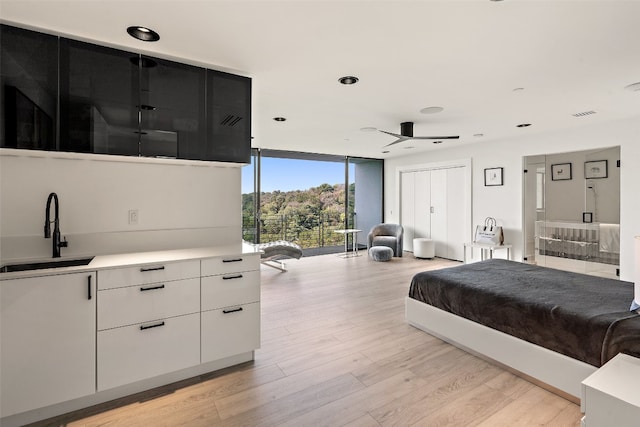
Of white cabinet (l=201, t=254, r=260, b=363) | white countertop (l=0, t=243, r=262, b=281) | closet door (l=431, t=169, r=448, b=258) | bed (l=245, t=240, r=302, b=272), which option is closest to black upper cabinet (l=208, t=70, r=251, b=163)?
white countertop (l=0, t=243, r=262, b=281)

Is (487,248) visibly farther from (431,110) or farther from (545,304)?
(545,304)

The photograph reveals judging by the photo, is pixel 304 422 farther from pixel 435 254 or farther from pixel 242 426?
pixel 435 254

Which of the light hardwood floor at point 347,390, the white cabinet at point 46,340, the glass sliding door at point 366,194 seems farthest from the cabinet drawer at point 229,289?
the glass sliding door at point 366,194

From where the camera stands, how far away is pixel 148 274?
212 centimetres

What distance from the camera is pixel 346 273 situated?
5.54 metres

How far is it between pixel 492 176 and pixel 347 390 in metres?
5.13

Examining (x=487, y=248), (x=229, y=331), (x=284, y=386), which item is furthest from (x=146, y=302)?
(x=487, y=248)

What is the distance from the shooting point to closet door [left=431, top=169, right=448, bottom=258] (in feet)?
22.6

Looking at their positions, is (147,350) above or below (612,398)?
below

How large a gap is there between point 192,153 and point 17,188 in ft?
3.80

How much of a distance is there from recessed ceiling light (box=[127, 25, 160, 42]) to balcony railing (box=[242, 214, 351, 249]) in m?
5.06

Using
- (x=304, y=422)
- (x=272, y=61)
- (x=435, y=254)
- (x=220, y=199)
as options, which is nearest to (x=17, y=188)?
(x=220, y=199)

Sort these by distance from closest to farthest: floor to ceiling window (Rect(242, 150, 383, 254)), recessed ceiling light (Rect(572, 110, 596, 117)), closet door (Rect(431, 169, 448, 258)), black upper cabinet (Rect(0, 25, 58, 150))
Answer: black upper cabinet (Rect(0, 25, 58, 150))
recessed ceiling light (Rect(572, 110, 596, 117))
closet door (Rect(431, 169, 448, 258))
floor to ceiling window (Rect(242, 150, 383, 254))

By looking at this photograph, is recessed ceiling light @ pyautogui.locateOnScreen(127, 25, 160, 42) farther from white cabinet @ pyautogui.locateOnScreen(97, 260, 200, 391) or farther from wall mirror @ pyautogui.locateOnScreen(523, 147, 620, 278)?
wall mirror @ pyautogui.locateOnScreen(523, 147, 620, 278)
